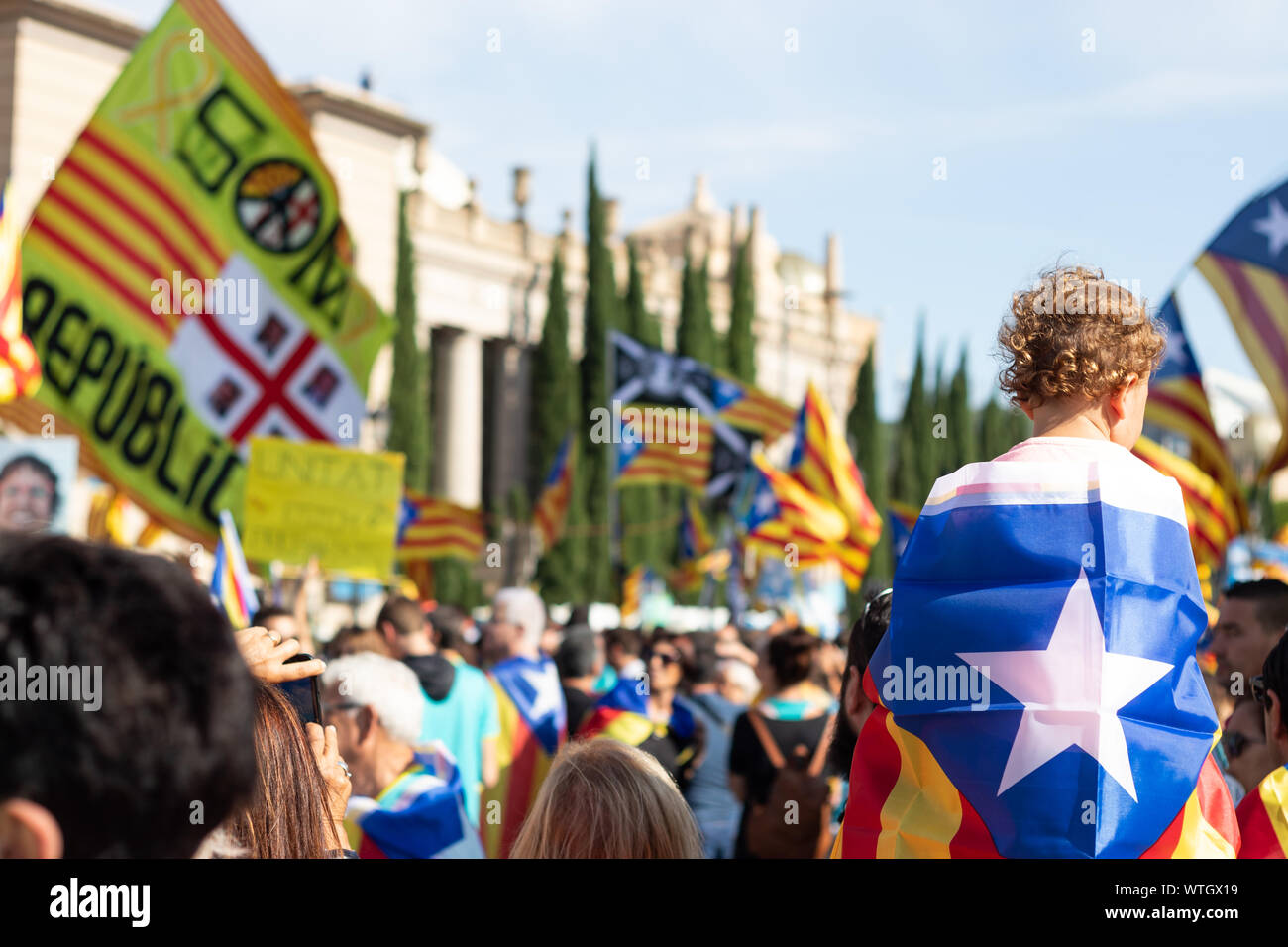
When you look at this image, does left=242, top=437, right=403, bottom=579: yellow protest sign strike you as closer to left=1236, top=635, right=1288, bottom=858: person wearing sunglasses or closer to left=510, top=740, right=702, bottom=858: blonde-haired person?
left=510, top=740, right=702, bottom=858: blonde-haired person

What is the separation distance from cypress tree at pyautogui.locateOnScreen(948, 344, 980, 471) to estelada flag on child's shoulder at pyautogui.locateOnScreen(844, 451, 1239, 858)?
164 feet

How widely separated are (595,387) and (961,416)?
53.8ft

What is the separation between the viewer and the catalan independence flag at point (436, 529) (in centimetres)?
1795

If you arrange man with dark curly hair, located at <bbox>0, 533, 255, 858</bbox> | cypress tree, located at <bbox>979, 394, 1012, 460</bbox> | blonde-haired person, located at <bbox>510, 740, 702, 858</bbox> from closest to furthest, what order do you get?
man with dark curly hair, located at <bbox>0, 533, 255, 858</bbox>
blonde-haired person, located at <bbox>510, 740, 702, 858</bbox>
cypress tree, located at <bbox>979, 394, 1012, 460</bbox>

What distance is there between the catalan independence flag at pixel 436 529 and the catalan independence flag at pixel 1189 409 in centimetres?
857

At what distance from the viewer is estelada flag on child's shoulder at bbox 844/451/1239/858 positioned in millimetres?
2391

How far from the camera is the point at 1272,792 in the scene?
2.93 meters

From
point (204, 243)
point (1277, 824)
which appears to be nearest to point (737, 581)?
point (204, 243)

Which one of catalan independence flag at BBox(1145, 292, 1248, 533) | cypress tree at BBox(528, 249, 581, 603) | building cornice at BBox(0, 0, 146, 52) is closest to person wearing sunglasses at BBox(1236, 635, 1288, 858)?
catalan independence flag at BBox(1145, 292, 1248, 533)

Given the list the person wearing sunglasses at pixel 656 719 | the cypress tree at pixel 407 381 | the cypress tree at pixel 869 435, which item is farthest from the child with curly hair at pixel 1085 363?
the cypress tree at pixel 869 435

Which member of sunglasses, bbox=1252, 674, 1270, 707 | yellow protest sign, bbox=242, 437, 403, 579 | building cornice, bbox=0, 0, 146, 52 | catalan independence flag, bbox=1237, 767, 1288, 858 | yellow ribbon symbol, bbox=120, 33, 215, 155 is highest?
building cornice, bbox=0, 0, 146, 52

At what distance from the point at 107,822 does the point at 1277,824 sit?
2.39 meters

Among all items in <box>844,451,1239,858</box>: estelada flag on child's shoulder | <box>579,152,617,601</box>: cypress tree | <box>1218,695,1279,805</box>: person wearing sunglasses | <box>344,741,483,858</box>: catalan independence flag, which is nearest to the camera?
<box>844,451,1239,858</box>: estelada flag on child's shoulder
